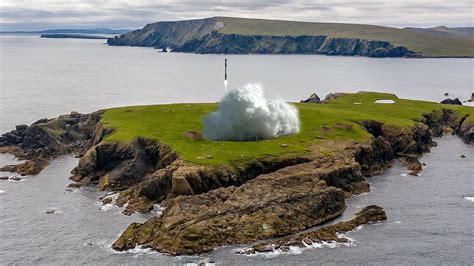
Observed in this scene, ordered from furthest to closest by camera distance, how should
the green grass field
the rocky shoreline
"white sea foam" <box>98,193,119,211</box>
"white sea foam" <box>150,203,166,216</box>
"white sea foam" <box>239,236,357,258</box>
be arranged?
the green grass field, "white sea foam" <box>98,193,119,211</box>, "white sea foam" <box>150,203,166,216</box>, the rocky shoreline, "white sea foam" <box>239,236,357,258</box>

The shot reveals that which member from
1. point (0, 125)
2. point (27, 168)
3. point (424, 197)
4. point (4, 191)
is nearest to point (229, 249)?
point (424, 197)

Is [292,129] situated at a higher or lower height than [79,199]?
higher

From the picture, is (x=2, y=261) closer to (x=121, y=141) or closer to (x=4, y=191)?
(x=4, y=191)

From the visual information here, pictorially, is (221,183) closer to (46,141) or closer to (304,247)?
(304,247)

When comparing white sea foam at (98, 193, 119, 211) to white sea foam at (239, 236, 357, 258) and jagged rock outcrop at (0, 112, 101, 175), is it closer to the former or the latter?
jagged rock outcrop at (0, 112, 101, 175)

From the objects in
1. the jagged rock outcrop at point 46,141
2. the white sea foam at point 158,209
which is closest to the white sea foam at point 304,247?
the white sea foam at point 158,209

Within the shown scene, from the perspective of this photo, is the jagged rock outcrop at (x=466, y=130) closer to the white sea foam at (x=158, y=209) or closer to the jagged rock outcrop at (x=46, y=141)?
the white sea foam at (x=158, y=209)

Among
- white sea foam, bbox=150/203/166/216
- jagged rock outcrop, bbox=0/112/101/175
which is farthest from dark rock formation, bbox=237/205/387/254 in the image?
jagged rock outcrop, bbox=0/112/101/175
